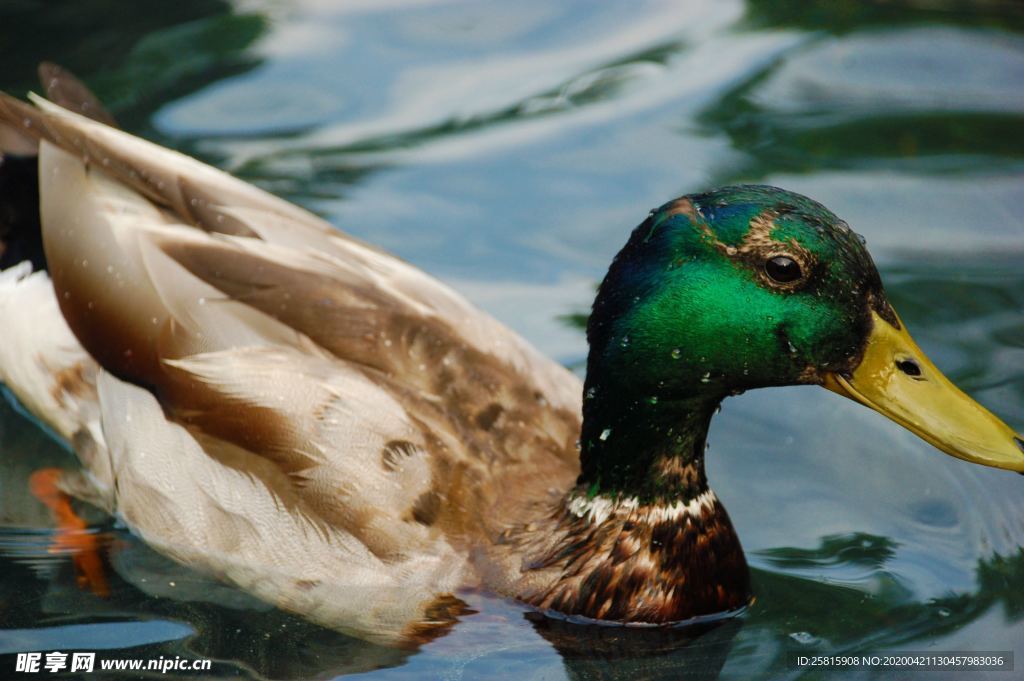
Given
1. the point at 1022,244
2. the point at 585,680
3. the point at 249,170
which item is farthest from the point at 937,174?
the point at 585,680

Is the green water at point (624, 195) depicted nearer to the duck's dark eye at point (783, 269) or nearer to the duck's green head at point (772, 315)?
the duck's green head at point (772, 315)

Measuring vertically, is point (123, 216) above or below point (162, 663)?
above

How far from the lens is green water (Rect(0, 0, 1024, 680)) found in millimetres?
4176

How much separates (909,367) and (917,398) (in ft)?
0.27

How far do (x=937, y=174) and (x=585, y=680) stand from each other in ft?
12.5

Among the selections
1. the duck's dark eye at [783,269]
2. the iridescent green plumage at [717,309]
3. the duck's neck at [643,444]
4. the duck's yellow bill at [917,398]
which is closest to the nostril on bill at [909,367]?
the duck's yellow bill at [917,398]

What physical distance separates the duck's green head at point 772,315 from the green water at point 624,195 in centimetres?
83

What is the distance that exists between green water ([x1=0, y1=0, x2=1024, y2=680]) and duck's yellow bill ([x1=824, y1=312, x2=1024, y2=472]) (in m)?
0.80

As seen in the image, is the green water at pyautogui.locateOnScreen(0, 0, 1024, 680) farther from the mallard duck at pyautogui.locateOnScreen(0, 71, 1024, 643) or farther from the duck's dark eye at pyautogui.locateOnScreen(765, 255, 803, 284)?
the duck's dark eye at pyautogui.locateOnScreen(765, 255, 803, 284)

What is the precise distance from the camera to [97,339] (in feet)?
14.3

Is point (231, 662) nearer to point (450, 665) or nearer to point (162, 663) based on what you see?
point (162, 663)

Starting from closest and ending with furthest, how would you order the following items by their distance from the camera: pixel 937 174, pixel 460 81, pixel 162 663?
pixel 162 663 → pixel 937 174 → pixel 460 81

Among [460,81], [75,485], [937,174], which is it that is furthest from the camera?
[460,81]

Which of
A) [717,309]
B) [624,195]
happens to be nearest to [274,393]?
[717,309]
